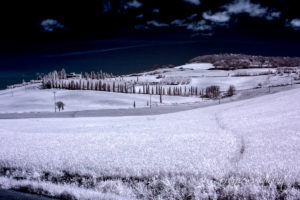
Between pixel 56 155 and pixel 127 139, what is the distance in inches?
212

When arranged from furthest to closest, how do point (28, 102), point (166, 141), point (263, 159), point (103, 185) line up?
1. point (28, 102)
2. point (166, 141)
3. point (263, 159)
4. point (103, 185)

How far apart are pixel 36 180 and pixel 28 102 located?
281ft

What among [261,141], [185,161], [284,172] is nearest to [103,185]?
[185,161]

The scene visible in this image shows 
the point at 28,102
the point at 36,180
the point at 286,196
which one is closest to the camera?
the point at 286,196

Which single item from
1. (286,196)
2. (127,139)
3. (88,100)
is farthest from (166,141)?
(88,100)

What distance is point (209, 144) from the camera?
14695 millimetres

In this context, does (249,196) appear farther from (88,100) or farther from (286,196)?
→ (88,100)

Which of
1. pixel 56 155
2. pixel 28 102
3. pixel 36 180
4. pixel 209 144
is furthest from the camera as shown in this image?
pixel 28 102

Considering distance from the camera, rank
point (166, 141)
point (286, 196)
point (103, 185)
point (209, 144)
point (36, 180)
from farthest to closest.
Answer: point (166, 141) → point (209, 144) → point (36, 180) → point (103, 185) → point (286, 196)

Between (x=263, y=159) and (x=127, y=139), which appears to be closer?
(x=263, y=159)

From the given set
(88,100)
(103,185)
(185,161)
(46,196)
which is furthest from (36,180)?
(88,100)

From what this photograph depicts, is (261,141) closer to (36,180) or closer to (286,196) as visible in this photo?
(286,196)

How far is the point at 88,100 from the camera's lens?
298ft

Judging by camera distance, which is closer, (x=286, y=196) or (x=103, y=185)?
(x=286, y=196)
